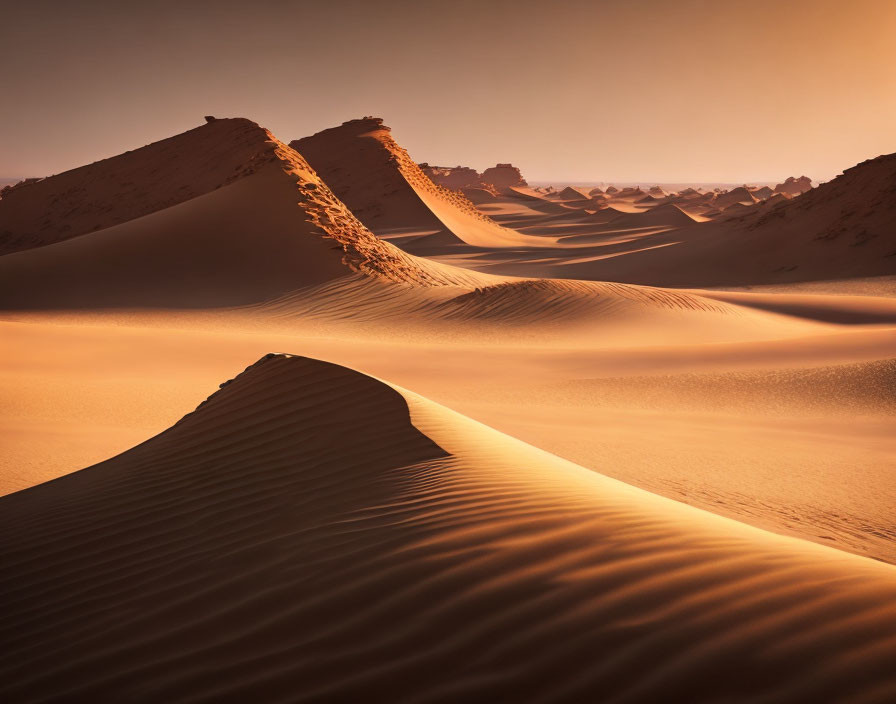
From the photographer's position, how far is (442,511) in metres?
3.05

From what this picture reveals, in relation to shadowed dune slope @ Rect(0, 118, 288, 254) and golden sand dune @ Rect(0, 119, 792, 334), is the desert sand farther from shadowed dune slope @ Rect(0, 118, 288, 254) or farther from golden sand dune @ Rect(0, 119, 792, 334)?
shadowed dune slope @ Rect(0, 118, 288, 254)

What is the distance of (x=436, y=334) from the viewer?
56.3 feet

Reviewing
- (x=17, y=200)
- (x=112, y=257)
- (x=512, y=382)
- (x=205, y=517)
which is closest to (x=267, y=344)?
(x=512, y=382)

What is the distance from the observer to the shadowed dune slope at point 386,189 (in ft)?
176

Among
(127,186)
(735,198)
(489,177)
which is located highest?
(489,177)

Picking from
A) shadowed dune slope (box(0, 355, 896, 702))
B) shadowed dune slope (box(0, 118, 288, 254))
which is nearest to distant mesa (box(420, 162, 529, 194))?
shadowed dune slope (box(0, 118, 288, 254))

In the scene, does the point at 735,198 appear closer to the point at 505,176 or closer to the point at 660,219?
the point at 660,219

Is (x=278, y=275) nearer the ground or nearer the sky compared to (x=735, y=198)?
nearer the ground

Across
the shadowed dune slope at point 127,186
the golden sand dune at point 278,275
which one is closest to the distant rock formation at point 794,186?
the shadowed dune slope at point 127,186

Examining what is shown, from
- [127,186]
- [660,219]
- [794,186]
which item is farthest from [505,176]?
[127,186]

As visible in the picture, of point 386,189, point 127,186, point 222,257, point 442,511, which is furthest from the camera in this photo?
point 386,189

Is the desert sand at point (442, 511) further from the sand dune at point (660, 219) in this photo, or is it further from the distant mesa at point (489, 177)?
the distant mesa at point (489, 177)

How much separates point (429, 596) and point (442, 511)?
74 centimetres

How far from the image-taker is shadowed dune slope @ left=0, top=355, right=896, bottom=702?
6.17 feet
